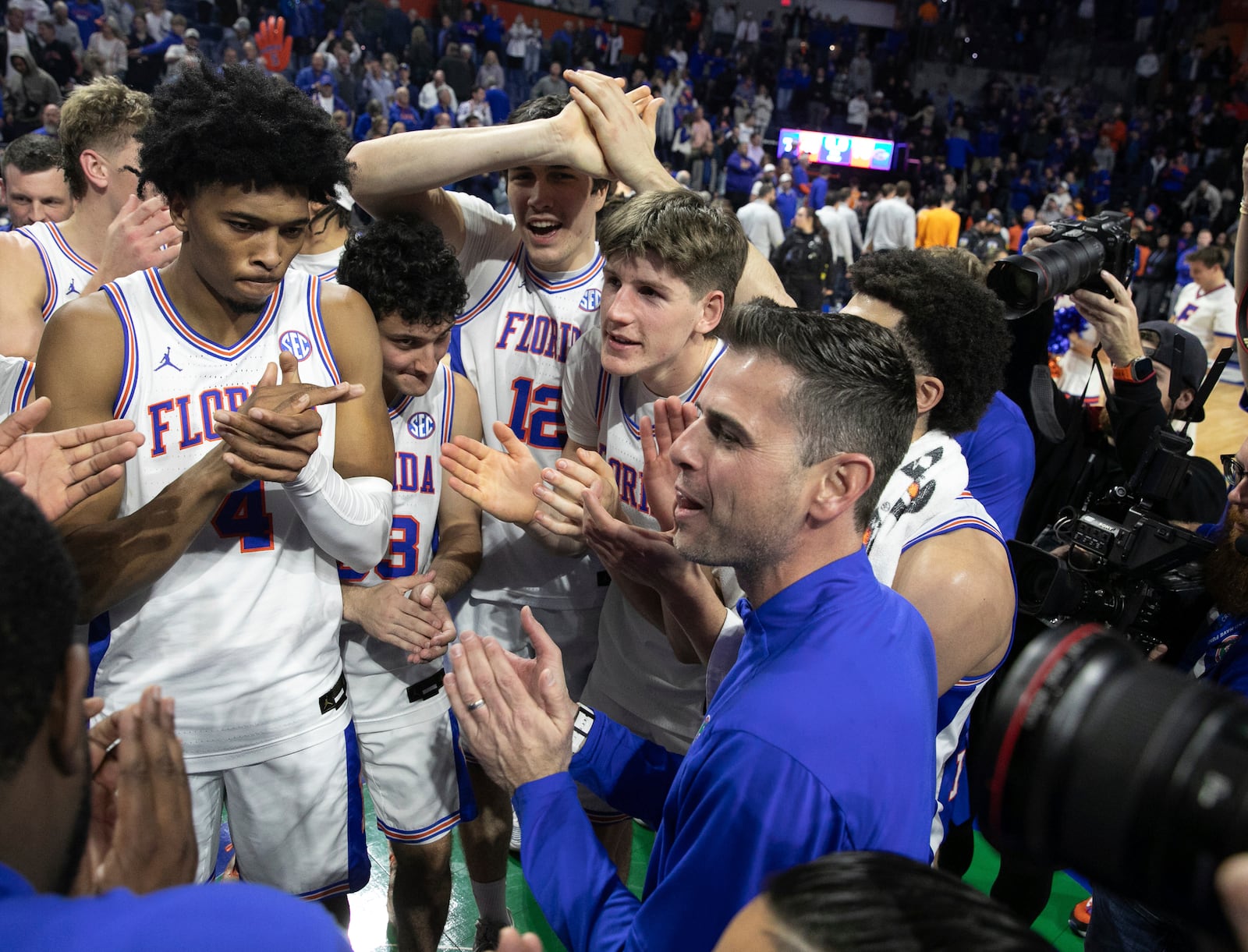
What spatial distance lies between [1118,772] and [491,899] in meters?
2.51

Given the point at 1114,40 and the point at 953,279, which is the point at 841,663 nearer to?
the point at 953,279

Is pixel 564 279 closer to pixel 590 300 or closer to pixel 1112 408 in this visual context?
pixel 590 300

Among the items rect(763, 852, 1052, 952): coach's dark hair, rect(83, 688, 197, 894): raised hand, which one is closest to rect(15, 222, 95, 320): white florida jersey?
rect(83, 688, 197, 894): raised hand

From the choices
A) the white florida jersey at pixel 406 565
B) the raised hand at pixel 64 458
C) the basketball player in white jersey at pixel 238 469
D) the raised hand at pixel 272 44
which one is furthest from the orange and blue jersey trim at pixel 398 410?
the raised hand at pixel 272 44

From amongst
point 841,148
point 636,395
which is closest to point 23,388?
point 636,395

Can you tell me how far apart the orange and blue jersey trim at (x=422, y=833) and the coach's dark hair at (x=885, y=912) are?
1939mm

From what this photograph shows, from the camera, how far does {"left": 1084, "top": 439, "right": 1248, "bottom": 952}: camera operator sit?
214 centimetres

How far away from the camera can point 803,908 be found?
3.12 ft

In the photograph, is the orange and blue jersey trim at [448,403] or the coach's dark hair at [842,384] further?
the orange and blue jersey trim at [448,403]

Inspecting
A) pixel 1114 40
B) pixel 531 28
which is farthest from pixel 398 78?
pixel 1114 40

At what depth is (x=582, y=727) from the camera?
217 cm

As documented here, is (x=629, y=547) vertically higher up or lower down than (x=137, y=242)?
lower down

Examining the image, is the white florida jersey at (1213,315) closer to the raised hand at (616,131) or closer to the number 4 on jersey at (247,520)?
the raised hand at (616,131)

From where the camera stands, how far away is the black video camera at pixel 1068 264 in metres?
3.22
